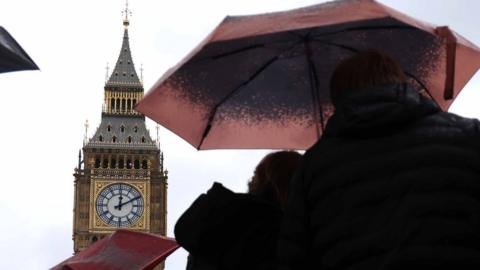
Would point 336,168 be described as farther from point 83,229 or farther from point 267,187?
point 83,229

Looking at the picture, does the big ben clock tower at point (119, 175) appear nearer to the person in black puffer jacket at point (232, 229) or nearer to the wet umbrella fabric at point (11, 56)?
the wet umbrella fabric at point (11, 56)

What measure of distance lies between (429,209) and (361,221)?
8.2 inches

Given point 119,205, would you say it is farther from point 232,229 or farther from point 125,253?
point 232,229

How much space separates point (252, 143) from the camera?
20.3ft

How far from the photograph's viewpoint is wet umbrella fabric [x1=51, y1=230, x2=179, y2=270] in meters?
7.63

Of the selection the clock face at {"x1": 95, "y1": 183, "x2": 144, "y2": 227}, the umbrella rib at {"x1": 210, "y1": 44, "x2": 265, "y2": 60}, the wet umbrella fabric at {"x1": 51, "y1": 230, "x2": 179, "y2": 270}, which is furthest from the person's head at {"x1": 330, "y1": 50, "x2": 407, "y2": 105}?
the clock face at {"x1": 95, "y1": 183, "x2": 144, "y2": 227}

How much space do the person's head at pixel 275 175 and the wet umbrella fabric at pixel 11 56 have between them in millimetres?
1796

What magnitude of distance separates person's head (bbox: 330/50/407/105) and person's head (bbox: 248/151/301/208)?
70cm

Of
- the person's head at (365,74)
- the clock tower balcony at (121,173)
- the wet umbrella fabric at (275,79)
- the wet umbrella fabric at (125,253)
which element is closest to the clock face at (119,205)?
the clock tower balcony at (121,173)

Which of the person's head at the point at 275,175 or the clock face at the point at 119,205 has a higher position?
the person's head at the point at 275,175

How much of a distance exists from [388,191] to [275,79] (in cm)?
306

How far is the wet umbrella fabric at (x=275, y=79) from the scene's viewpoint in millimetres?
5691

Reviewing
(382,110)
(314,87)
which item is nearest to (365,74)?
(382,110)

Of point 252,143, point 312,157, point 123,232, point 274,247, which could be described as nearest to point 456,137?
point 312,157
